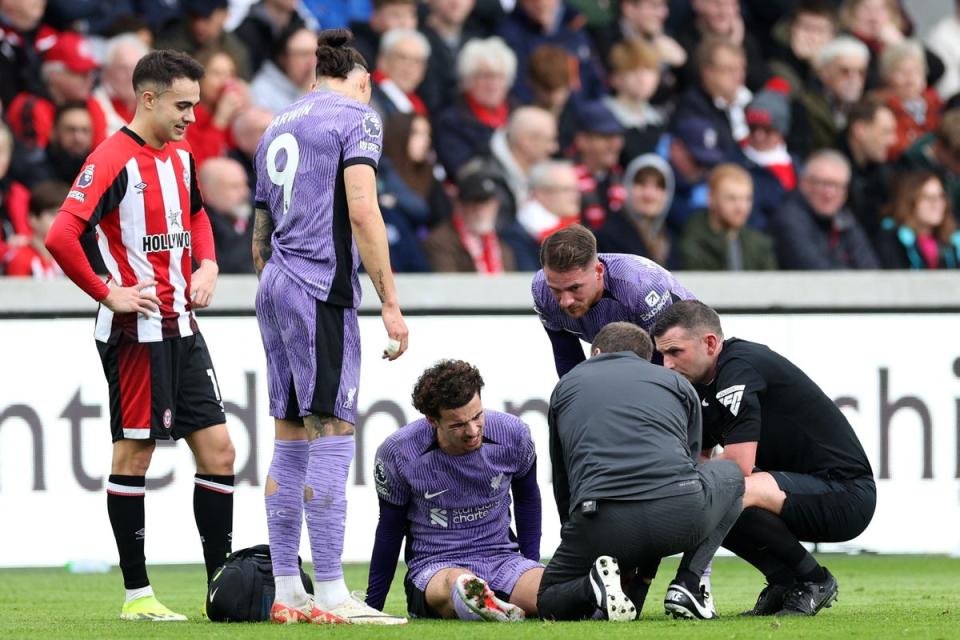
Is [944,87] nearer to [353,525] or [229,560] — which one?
[353,525]

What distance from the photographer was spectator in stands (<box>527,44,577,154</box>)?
1304 centimetres

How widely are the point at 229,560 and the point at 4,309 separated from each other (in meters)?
3.76

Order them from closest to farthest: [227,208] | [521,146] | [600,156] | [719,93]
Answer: [227,208]
[521,146]
[600,156]
[719,93]

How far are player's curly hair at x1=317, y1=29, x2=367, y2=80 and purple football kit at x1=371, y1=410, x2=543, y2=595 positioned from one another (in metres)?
1.51

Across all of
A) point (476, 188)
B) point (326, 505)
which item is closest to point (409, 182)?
point (476, 188)

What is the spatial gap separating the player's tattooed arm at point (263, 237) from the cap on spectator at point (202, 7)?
5819 mm

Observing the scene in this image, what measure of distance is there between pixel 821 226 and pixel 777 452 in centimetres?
641

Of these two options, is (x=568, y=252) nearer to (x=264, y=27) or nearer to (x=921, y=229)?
(x=264, y=27)

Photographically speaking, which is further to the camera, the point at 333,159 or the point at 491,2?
the point at 491,2

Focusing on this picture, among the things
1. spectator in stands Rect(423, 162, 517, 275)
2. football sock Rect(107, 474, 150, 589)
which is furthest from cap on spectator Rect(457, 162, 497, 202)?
football sock Rect(107, 474, 150, 589)

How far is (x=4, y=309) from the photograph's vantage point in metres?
9.91

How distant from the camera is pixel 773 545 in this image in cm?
664

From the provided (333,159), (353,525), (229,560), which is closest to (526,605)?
(229,560)

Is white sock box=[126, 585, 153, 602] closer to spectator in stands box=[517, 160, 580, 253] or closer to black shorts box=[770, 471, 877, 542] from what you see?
black shorts box=[770, 471, 877, 542]
